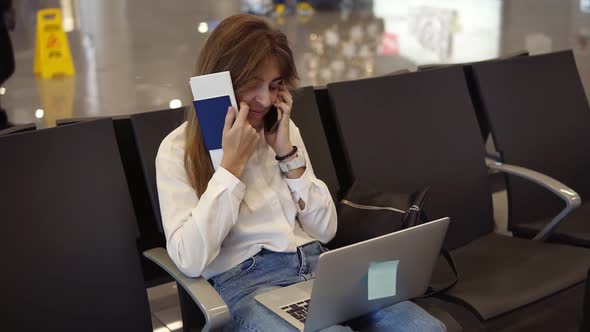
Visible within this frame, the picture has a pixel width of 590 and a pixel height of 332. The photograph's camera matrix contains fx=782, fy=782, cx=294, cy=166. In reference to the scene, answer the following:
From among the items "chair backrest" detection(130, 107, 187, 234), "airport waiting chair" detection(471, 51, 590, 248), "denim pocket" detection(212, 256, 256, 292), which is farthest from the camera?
"airport waiting chair" detection(471, 51, 590, 248)

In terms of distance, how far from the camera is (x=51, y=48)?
686 centimetres

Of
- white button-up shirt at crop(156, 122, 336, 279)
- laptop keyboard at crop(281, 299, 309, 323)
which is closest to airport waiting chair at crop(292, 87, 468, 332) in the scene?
white button-up shirt at crop(156, 122, 336, 279)

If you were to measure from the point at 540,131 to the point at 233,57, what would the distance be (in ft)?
5.57

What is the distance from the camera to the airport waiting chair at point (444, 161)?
257 cm

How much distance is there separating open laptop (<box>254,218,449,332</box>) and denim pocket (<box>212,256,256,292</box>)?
0.11m

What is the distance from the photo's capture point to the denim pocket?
6.44ft

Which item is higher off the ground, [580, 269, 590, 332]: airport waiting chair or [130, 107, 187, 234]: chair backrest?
[130, 107, 187, 234]: chair backrest

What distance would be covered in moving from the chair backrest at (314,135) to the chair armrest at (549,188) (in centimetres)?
68

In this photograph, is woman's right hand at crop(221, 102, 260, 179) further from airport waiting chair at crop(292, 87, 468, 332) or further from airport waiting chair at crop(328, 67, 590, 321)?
airport waiting chair at crop(328, 67, 590, 321)

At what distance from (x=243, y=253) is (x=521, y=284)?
945mm

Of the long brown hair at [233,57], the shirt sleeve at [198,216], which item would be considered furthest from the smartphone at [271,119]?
the shirt sleeve at [198,216]

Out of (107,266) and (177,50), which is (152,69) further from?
(107,266)

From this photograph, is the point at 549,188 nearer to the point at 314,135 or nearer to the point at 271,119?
the point at 314,135

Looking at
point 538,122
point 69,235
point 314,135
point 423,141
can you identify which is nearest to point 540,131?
point 538,122
